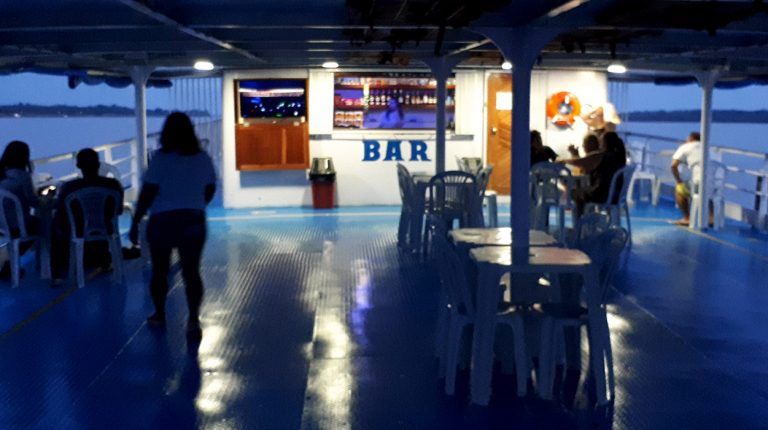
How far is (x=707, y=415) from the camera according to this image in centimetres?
442

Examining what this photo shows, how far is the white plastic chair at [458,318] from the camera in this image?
4645 mm

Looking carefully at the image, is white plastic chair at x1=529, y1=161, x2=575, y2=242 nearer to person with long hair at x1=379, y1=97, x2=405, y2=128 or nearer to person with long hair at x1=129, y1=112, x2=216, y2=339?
person with long hair at x1=379, y1=97, x2=405, y2=128

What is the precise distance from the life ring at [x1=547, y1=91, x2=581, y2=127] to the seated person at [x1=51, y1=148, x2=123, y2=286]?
815cm

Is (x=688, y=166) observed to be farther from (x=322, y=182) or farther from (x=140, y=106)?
(x=140, y=106)

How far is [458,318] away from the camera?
4727mm

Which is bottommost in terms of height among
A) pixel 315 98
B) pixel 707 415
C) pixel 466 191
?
pixel 707 415

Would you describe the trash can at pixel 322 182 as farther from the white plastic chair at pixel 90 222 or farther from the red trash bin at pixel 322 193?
the white plastic chair at pixel 90 222

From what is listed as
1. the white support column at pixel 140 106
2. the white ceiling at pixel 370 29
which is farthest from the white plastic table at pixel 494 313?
the white support column at pixel 140 106

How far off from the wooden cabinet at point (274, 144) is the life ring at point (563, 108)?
3850mm

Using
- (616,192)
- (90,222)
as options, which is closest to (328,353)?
(90,222)

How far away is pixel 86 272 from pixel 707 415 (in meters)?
5.81

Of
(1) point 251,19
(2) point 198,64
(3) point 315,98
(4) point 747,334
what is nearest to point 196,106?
(3) point 315,98

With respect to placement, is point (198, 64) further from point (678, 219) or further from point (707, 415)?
point (707, 415)

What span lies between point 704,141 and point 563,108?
3023 millimetres
